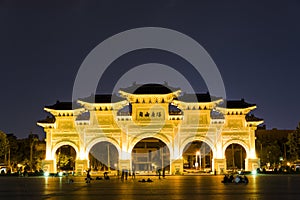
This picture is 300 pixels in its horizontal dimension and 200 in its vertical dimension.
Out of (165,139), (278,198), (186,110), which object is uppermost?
(186,110)

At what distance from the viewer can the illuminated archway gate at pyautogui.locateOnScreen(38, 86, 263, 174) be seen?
54438 millimetres

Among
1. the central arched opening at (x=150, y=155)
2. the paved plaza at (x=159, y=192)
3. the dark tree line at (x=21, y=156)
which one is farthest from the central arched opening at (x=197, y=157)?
the paved plaza at (x=159, y=192)

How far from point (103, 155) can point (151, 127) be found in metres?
15.7

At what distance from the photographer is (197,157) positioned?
70875 mm

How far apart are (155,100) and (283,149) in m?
25.3

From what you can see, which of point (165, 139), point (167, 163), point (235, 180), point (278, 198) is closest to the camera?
point (278, 198)

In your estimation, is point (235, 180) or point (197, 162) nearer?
point (235, 180)

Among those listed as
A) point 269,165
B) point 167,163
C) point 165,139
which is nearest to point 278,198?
point 165,139

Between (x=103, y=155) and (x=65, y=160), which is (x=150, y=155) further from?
(x=65, y=160)

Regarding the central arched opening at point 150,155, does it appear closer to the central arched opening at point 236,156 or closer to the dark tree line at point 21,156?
the central arched opening at point 236,156

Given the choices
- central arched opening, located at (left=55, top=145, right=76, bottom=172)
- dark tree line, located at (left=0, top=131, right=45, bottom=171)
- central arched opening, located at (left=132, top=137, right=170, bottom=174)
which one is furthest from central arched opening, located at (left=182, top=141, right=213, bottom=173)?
dark tree line, located at (left=0, top=131, right=45, bottom=171)

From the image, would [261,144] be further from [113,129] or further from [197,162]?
[113,129]

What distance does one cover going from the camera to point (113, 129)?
54844mm

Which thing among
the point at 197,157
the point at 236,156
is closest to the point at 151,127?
the point at 197,157
